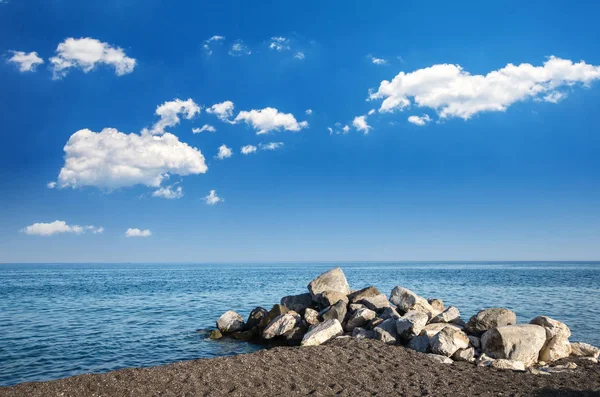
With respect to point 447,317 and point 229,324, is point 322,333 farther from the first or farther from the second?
point 229,324

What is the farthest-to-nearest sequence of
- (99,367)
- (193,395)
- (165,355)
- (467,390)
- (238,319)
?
1. (238,319)
2. (165,355)
3. (99,367)
4. (467,390)
5. (193,395)

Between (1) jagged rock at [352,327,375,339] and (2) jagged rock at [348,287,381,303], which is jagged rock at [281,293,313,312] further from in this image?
(1) jagged rock at [352,327,375,339]

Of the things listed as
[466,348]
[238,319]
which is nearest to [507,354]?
[466,348]

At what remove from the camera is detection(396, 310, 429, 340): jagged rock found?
18233 mm

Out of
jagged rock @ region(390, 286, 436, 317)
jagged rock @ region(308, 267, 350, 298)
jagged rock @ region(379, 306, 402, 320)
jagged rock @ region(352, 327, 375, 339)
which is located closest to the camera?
jagged rock @ region(352, 327, 375, 339)

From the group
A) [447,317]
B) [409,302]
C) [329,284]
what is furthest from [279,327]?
[447,317]

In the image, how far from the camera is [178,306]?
123 ft

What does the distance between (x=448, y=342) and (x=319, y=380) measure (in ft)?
20.3

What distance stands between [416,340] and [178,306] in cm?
2529

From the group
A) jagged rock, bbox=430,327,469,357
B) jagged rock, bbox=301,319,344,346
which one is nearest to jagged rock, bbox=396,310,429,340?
jagged rock, bbox=430,327,469,357

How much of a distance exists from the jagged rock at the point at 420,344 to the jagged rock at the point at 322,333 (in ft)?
11.1

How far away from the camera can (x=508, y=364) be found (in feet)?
49.6

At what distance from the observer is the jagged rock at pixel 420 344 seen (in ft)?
56.5

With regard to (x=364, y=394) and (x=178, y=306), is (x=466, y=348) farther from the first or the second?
(x=178, y=306)
